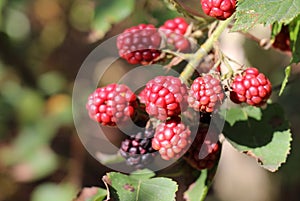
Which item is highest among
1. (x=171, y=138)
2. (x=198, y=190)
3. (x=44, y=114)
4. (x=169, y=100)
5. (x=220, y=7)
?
(x=220, y=7)

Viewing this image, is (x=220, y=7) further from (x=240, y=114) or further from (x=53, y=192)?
(x=53, y=192)

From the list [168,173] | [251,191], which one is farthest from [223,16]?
[251,191]

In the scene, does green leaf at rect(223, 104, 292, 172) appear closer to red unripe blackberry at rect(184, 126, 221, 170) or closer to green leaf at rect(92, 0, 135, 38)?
red unripe blackberry at rect(184, 126, 221, 170)

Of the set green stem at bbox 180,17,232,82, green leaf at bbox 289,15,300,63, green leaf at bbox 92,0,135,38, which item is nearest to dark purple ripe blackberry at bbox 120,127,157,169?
green stem at bbox 180,17,232,82

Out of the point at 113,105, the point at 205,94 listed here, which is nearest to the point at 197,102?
the point at 205,94

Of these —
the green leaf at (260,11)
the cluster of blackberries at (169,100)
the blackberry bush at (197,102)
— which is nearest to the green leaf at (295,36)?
the blackberry bush at (197,102)

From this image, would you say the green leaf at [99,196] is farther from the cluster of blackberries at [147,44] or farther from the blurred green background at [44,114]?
the blurred green background at [44,114]
